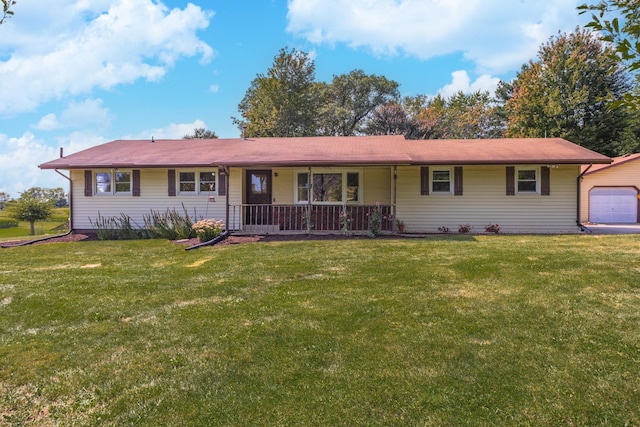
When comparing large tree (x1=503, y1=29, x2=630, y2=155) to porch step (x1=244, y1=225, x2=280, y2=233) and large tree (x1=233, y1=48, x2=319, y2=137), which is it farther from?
porch step (x1=244, y1=225, x2=280, y2=233)

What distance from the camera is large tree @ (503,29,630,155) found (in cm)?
2339

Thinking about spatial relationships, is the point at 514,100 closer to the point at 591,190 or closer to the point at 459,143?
the point at 591,190

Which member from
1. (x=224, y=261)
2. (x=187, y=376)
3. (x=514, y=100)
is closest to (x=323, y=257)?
(x=224, y=261)

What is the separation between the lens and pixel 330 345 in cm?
367

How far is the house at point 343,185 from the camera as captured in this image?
12.2m

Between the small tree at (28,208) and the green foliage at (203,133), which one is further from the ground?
the green foliage at (203,133)

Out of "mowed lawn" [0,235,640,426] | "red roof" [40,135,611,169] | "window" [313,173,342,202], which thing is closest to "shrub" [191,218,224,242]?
"red roof" [40,135,611,169]

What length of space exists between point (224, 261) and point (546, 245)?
7418mm

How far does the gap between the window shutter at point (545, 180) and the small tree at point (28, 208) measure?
899 inches

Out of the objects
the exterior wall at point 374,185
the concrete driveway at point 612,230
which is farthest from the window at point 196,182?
the concrete driveway at point 612,230

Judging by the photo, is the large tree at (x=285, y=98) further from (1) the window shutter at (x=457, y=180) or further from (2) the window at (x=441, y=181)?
(1) the window shutter at (x=457, y=180)

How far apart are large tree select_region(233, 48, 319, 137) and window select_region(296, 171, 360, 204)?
17.5 m

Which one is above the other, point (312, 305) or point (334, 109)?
point (334, 109)

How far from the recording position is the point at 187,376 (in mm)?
3176
